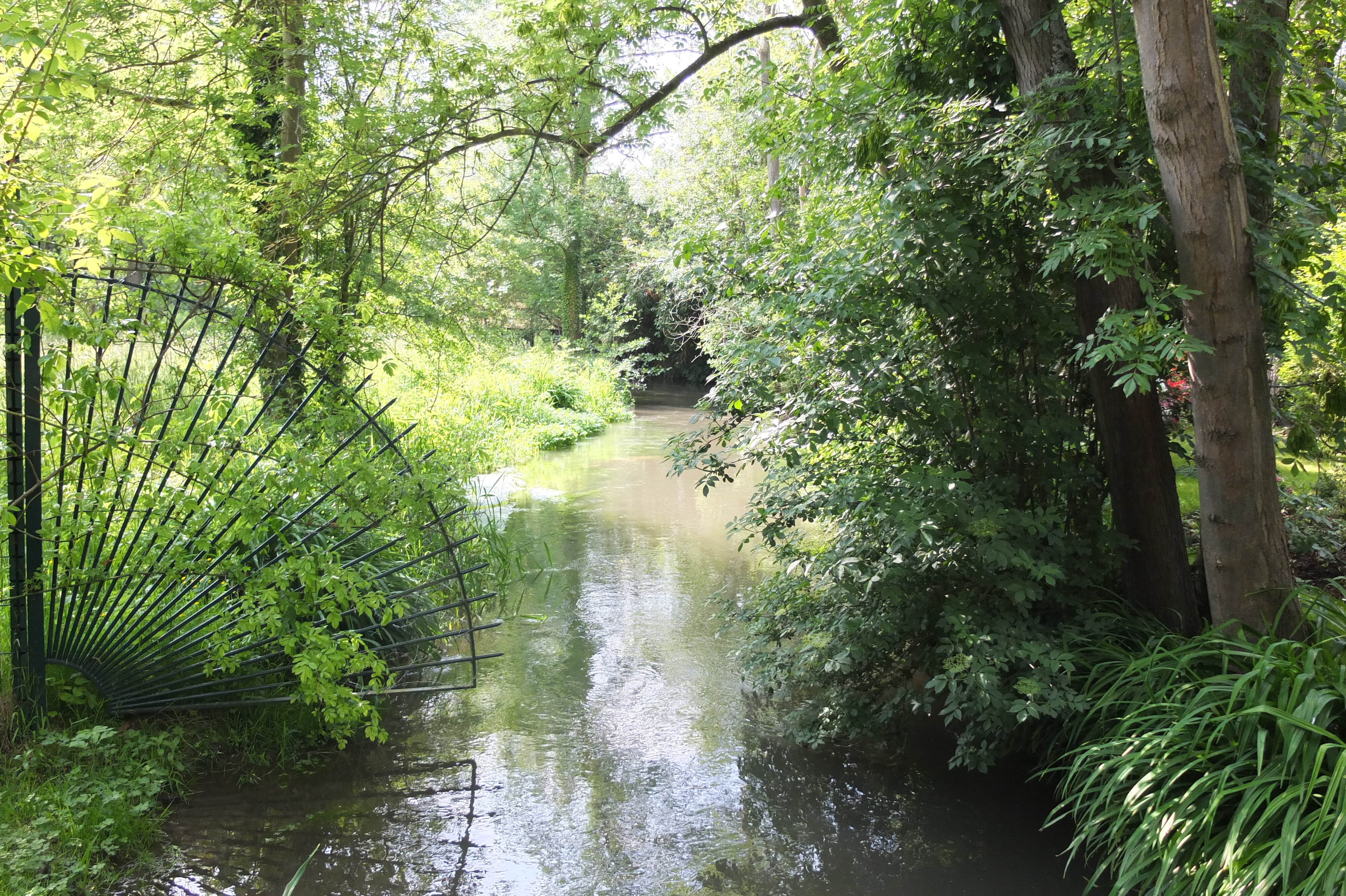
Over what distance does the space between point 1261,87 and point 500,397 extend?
12.4 m

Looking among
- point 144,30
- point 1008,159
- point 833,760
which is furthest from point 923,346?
point 144,30

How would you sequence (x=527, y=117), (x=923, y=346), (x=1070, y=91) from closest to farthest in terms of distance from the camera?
(x=1070, y=91), (x=923, y=346), (x=527, y=117)

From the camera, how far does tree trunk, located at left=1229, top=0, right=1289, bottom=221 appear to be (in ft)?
11.4

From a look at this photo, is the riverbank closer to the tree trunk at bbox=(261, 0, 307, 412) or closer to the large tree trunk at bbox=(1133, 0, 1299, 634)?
the tree trunk at bbox=(261, 0, 307, 412)

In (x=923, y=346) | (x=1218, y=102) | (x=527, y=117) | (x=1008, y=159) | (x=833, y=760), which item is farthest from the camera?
(x=527, y=117)

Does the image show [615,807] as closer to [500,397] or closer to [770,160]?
[770,160]

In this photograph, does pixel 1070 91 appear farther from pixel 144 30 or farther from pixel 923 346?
pixel 144 30

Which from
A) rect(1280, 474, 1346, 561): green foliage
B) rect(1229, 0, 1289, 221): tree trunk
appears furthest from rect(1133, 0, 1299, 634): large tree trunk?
rect(1280, 474, 1346, 561): green foliage

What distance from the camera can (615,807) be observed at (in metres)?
3.97

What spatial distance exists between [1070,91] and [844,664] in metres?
2.51

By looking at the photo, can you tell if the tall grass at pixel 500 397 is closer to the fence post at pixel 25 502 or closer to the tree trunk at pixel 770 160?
the fence post at pixel 25 502

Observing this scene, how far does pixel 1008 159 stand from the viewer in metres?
3.85

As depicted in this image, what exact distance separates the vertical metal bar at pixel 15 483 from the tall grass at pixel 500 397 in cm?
140

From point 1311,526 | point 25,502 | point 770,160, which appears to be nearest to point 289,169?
point 25,502
